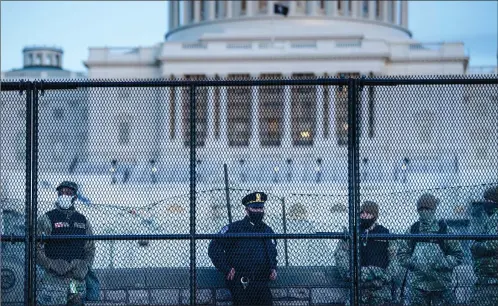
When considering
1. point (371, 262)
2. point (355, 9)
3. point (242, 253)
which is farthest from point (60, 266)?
point (355, 9)

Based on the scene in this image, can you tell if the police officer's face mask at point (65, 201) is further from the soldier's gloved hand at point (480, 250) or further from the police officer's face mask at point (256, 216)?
the soldier's gloved hand at point (480, 250)

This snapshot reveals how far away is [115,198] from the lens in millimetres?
12016

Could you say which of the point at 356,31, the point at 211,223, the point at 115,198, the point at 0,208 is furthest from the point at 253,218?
the point at 356,31

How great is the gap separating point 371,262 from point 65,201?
8.87 feet

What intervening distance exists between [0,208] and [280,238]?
2.36 metres

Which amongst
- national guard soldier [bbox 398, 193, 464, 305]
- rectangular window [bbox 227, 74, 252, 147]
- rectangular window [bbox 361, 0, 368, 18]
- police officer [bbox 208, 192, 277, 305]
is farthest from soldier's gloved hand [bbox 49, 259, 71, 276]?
rectangular window [bbox 361, 0, 368, 18]

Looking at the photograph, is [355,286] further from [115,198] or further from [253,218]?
[115,198]

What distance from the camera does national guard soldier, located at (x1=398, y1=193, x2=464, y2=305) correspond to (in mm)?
11891

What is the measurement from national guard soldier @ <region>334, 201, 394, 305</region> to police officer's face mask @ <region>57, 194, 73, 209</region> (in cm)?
234

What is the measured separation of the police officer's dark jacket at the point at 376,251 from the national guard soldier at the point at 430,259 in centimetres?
13

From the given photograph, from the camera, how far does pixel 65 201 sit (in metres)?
11.9

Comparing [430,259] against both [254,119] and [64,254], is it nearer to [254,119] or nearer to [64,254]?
[254,119]

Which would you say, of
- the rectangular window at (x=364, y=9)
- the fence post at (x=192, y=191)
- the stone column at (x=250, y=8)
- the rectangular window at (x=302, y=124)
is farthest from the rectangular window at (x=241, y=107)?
the rectangular window at (x=364, y=9)

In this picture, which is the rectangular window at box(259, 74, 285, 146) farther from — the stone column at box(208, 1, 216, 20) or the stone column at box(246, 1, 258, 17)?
the stone column at box(208, 1, 216, 20)
